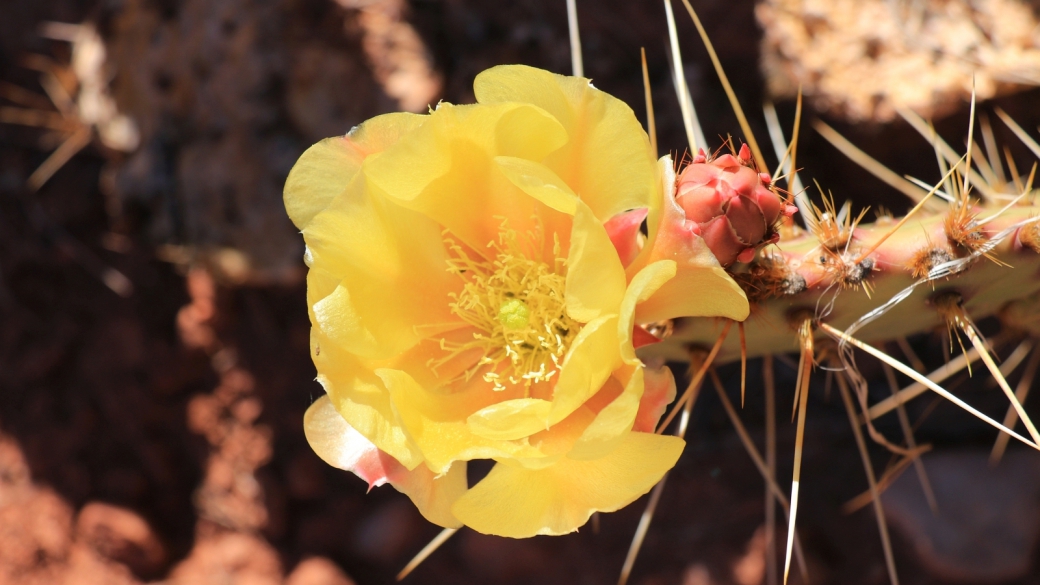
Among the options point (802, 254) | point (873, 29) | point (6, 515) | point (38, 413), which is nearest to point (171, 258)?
point (38, 413)

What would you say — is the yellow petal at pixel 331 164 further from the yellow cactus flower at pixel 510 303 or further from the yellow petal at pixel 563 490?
the yellow petal at pixel 563 490

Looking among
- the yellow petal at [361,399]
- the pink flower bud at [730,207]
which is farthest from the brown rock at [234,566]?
the pink flower bud at [730,207]

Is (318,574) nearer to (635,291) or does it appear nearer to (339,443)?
(339,443)

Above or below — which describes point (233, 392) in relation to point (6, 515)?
above

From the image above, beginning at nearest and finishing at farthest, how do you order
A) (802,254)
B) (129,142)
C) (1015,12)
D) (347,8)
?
(802,254) < (1015,12) < (347,8) < (129,142)

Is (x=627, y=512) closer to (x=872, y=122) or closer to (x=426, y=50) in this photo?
→ (x=872, y=122)

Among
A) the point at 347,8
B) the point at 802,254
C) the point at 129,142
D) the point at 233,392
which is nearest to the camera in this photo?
the point at 802,254

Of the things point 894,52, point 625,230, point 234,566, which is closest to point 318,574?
point 234,566

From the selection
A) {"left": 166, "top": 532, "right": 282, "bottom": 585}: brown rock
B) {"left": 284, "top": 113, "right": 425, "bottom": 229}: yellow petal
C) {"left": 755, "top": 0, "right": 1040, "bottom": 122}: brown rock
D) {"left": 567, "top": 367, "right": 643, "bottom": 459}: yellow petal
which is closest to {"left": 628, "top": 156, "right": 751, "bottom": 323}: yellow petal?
{"left": 567, "top": 367, "right": 643, "bottom": 459}: yellow petal
